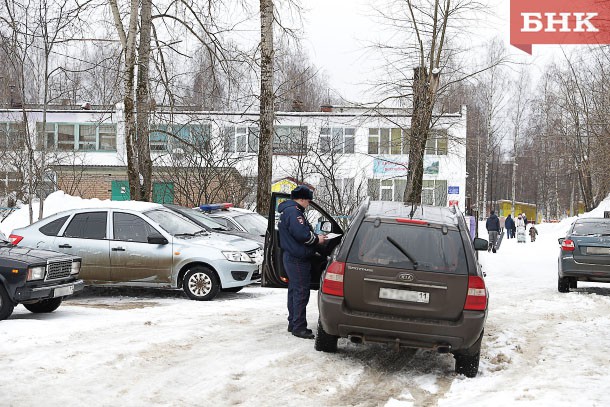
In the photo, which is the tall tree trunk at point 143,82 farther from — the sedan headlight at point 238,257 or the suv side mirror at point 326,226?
the suv side mirror at point 326,226

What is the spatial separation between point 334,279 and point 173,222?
6.67 meters

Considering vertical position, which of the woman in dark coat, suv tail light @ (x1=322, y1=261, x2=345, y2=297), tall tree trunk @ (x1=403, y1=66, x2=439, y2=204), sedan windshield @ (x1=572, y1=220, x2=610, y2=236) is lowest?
the woman in dark coat

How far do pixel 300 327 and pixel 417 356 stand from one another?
4.58 ft

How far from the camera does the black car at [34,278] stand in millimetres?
9469

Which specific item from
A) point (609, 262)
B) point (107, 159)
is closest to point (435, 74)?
point (609, 262)

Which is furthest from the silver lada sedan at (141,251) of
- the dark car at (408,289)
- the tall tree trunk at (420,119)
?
the tall tree trunk at (420,119)

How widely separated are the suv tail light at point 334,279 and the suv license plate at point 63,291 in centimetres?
437

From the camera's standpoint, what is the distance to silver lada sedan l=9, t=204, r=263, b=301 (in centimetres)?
1238

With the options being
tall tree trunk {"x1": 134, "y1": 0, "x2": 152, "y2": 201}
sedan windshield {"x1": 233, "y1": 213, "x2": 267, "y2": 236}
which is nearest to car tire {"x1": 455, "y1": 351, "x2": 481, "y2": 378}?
sedan windshield {"x1": 233, "y1": 213, "x2": 267, "y2": 236}

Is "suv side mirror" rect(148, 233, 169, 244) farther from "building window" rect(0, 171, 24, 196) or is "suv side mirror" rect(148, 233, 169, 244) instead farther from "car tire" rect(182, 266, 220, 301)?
"building window" rect(0, 171, 24, 196)

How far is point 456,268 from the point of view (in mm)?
7031

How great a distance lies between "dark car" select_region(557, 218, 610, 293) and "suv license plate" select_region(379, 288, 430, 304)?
843 centimetres

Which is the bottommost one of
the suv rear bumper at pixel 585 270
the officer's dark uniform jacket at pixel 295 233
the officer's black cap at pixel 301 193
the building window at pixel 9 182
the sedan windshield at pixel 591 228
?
the suv rear bumper at pixel 585 270

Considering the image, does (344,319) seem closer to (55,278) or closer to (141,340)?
(141,340)
